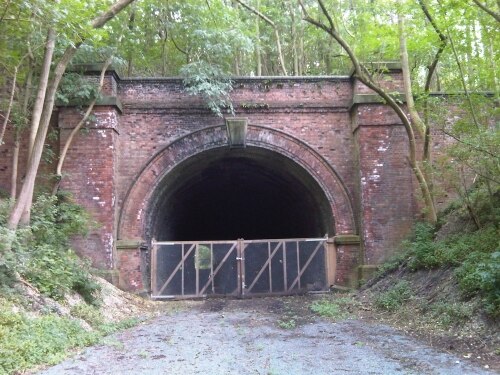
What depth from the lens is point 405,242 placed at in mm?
10945

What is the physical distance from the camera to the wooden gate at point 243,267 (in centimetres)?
1228

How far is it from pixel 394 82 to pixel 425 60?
1.04 metres

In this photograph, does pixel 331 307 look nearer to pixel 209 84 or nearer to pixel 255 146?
pixel 255 146

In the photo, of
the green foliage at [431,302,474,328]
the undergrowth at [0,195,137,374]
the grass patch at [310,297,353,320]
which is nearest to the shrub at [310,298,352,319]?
the grass patch at [310,297,353,320]

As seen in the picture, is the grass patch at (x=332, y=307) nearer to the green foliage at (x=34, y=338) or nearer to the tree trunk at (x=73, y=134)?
the green foliage at (x=34, y=338)

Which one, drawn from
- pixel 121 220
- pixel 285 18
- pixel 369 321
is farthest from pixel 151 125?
pixel 285 18

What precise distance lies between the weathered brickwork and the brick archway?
0.02 m

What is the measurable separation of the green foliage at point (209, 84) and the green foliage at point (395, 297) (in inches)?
219

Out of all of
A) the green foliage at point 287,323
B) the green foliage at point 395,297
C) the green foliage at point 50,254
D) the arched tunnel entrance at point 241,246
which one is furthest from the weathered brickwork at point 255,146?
the green foliage at point 287,323

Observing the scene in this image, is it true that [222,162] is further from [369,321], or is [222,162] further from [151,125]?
[369,321]

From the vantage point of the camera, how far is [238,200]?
63.8 ft

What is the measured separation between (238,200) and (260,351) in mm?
13280

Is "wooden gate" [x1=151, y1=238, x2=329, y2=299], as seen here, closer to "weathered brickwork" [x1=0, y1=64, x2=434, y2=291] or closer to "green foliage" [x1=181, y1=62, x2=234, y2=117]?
"weathered brickwork" [x1=0, y1=64, x2=434, y2=291]

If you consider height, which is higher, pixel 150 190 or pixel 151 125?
pixel 151 125
